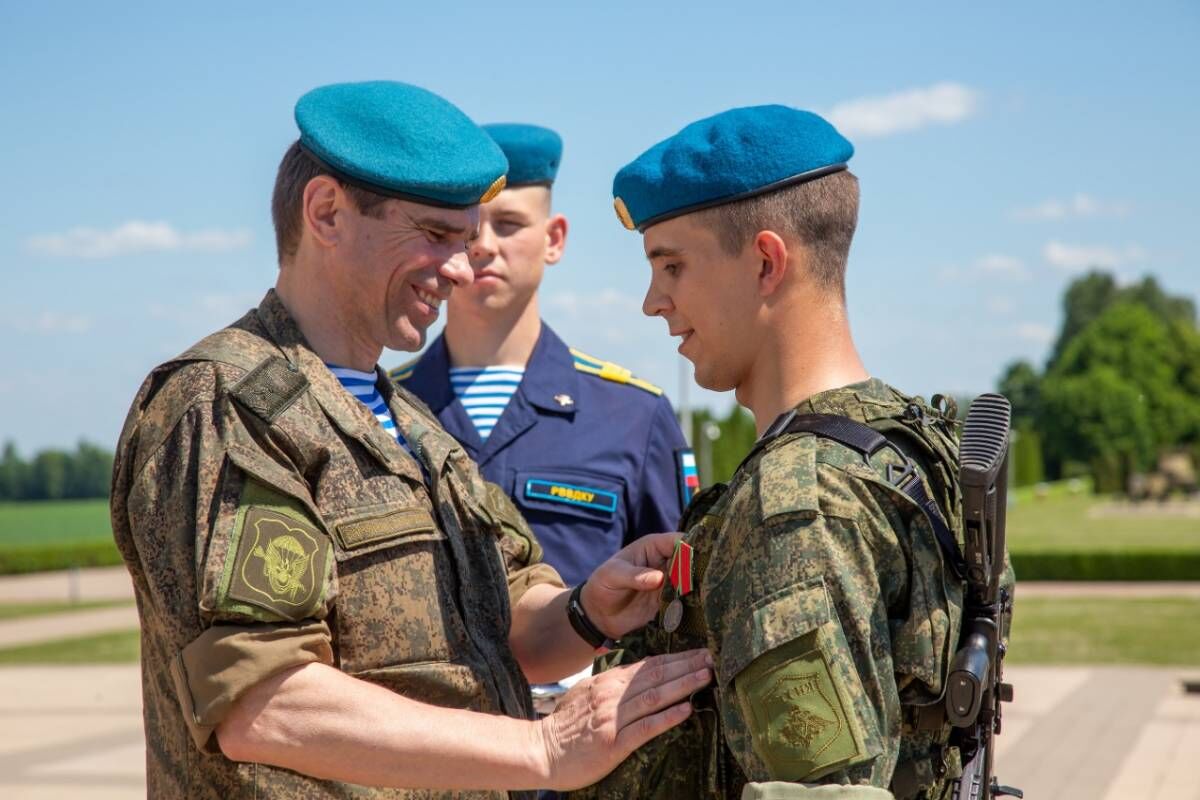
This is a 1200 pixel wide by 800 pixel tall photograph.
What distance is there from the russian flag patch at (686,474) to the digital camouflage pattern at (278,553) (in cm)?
197

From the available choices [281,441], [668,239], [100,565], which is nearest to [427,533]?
[281,441]

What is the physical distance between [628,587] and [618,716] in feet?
1.88

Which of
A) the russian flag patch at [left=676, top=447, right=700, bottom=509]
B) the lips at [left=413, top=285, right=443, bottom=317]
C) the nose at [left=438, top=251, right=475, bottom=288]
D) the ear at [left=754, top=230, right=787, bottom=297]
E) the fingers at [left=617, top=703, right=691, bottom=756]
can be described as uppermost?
the ear at [left=754, top=230, right=787, bottom=297]

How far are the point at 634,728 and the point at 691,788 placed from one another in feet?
1.05

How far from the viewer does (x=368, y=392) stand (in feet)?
10.2

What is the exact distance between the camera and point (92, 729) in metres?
13.0

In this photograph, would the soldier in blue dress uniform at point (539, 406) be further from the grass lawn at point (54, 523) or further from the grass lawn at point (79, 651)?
the grass lawn at point (54, 523)

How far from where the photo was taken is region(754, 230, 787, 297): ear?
264cm

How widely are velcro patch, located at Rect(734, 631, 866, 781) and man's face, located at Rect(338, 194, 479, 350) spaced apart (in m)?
1.21

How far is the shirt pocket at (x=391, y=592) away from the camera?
2.67 metres

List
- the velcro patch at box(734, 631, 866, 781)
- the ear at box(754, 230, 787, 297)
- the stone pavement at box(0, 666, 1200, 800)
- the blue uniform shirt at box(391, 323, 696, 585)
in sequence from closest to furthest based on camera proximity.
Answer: the velcro patch at box(734, 631, 866, 781) < the ear at box(754, 230, 787, 297) < the blue uniform shirt at box(391, 323, 696, 585) < the stone pavement at box(0, 666, 1200, 800)

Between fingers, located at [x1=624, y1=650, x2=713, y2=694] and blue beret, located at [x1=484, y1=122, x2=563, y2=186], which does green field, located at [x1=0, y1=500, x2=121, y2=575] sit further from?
fingers, located at [x1=624, y1=650, x2=713, y2=694]

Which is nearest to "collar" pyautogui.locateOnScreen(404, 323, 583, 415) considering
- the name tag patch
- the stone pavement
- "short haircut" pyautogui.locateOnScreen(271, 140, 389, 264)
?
the name tag patch

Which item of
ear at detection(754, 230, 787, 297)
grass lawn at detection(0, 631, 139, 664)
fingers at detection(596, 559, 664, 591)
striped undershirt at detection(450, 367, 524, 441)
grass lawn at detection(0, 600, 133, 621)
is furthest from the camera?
grass lawn at detection(0, 600, 133, 621)
